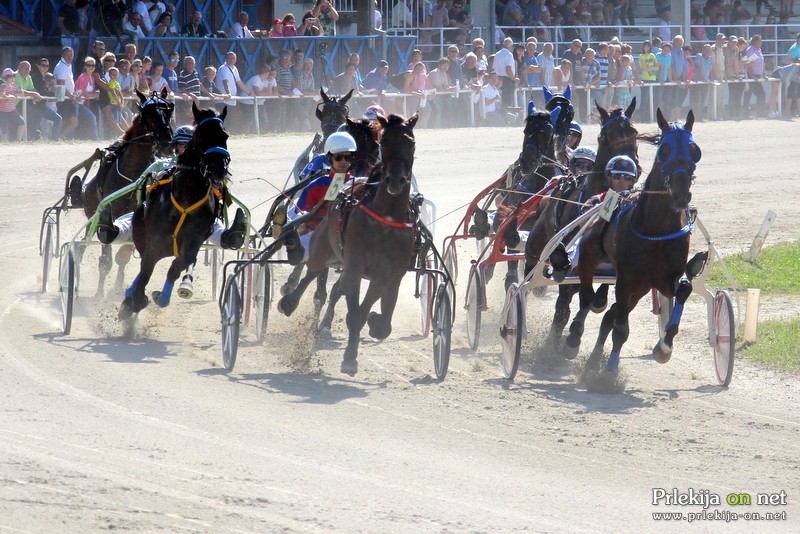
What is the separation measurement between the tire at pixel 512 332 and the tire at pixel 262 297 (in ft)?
6.03

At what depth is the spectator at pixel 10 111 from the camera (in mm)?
18500

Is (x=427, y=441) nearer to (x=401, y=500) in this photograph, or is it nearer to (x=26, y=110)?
(x=401, y=500)

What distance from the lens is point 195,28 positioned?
838 inches

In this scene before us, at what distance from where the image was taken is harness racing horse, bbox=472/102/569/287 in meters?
10.6

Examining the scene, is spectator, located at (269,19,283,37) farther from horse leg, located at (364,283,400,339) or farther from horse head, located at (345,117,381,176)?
horse leg, located at (364,283,400,339)

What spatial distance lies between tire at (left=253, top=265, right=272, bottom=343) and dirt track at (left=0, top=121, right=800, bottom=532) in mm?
138

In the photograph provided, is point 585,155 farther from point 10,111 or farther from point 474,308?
point 10,111

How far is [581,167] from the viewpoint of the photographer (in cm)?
1035

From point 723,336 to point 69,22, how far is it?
14.3m

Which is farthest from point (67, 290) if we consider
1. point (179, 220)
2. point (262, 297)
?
point (262, 297)

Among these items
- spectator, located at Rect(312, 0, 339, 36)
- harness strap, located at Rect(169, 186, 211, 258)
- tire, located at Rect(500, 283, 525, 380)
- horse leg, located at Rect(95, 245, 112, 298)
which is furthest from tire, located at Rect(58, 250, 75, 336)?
spectator, located at Rect(312, 0, 339, 36)

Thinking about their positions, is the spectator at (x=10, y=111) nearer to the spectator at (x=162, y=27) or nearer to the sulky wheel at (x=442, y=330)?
the spectator at (x=162, y=27)

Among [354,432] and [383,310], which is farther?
[383,310]

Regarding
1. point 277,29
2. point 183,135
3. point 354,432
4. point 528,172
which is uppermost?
point 277,29
